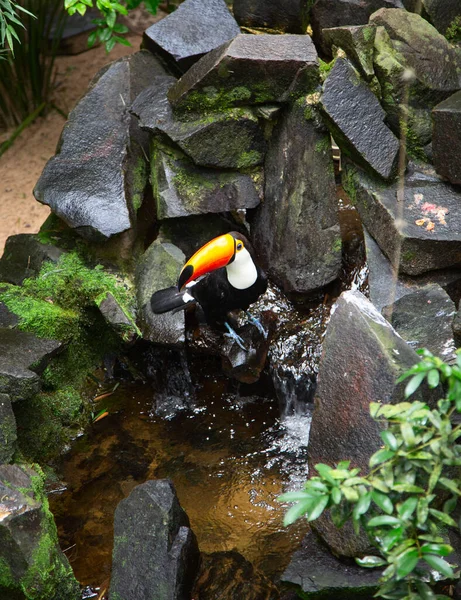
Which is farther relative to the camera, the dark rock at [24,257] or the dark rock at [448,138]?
the dark rock at [24,257]

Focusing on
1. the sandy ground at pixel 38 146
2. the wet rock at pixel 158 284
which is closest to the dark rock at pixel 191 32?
the wet rock at pixel 158 284

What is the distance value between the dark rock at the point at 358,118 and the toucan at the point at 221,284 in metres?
0.77

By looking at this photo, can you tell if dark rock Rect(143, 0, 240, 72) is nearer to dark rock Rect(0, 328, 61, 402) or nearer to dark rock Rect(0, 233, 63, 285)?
dark rock Rect(0, 233, 63, 285)

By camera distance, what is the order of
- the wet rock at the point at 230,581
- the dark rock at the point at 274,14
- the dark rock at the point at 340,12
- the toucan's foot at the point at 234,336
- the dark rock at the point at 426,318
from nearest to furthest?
the wet rock at the point at 230,581 → the dark rock at the point at 426,318 → the toucan's foot at the point at 234,336 → the dark rock at the point at 340,12 → the dark rock at the point at 274,14

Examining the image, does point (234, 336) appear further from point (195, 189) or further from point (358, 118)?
point (358, 118)

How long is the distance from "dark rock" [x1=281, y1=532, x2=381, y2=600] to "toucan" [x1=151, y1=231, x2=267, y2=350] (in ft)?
4.78

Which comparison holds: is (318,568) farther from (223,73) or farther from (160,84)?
(160,84)

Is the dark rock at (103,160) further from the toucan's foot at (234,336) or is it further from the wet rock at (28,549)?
the wet rock at (28,549)

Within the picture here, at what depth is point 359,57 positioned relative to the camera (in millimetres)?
3908

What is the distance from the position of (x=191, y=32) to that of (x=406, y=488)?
345 centimetres

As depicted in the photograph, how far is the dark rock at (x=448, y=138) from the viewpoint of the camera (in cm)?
367

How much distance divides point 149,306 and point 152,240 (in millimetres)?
575

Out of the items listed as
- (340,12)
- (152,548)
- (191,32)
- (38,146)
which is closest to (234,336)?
(152,548)

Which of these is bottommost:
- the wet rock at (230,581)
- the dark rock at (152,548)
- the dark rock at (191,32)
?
the wet rock at (230,581)
